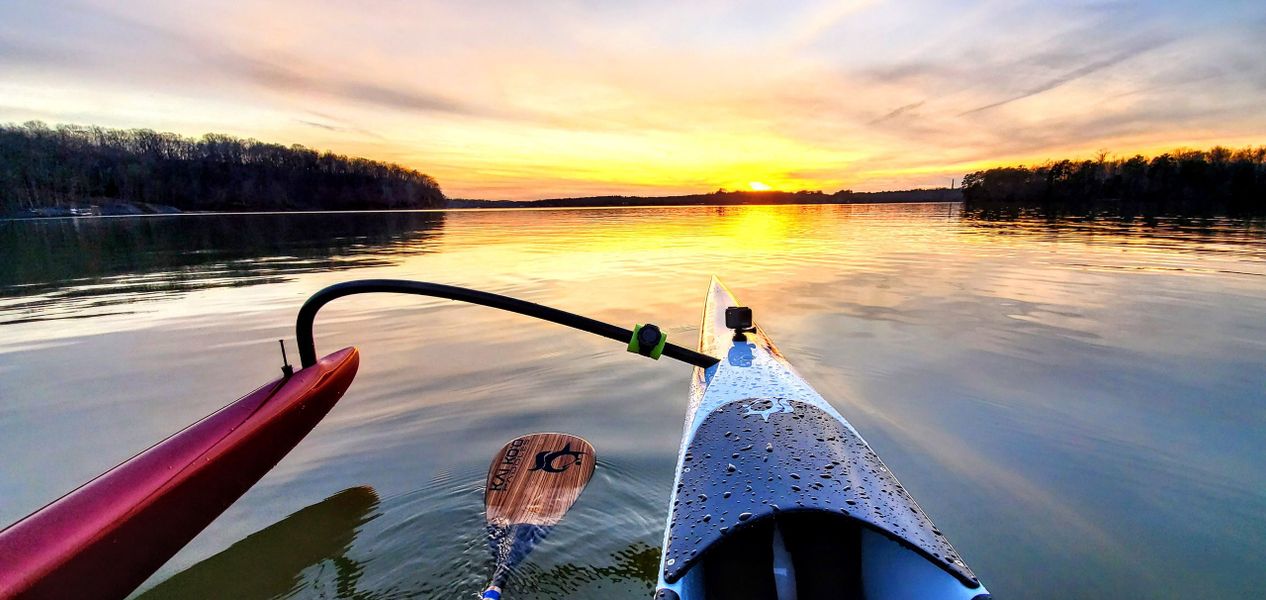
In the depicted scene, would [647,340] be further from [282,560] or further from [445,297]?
[282,560]

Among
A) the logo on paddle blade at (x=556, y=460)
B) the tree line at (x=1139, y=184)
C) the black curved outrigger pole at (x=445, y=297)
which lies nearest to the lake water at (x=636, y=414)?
the logo on paddle blade at (x=556, y=460)

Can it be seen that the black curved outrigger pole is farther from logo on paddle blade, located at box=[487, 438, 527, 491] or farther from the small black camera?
logo on paddle blade, located at box=[487, 438, 527, 491]

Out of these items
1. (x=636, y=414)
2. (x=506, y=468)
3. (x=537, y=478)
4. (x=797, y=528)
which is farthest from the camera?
(x=636, y=414)

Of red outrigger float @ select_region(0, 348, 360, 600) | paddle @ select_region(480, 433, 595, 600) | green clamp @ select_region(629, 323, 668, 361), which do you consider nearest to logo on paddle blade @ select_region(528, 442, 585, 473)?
paddle @ select_region(480, 433, 595, 600)

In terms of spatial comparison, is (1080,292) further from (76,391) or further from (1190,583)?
(76,391)

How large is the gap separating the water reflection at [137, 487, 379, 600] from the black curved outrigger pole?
1.28m

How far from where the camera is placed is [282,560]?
3.00m

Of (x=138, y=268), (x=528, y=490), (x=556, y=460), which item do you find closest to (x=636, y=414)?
(x=556, y=460)

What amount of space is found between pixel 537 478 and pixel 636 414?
164cm

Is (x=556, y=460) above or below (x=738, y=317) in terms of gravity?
below

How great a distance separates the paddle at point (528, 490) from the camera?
2.88m

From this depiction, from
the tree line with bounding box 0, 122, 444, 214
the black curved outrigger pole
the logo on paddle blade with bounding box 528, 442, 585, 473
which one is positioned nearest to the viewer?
the black curved outrigger pole

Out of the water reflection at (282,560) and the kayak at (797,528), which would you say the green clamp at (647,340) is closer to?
the kayak at (797,528)

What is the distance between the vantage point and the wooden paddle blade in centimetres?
318
